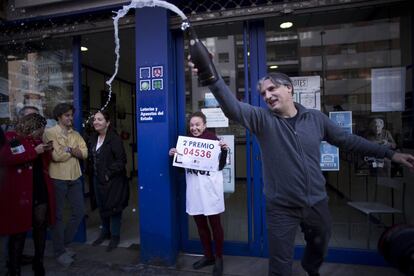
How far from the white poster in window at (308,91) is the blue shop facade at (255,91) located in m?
0.01

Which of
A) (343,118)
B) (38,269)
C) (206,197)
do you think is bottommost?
(38,269)

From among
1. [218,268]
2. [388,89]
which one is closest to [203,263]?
[218,268]

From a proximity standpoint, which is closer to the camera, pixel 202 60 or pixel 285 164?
pixel 202 60

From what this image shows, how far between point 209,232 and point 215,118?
4.41ft

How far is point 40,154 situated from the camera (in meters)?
3.58

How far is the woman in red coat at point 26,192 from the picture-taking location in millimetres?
3236

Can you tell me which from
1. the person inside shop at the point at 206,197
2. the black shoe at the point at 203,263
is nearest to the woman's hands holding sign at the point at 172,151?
the person inside shop at the point at 206,197

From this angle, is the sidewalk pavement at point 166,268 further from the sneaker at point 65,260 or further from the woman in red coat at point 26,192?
the woman in red coat at point 26,192

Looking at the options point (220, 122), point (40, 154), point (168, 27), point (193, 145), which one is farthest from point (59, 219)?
point (168, 27)

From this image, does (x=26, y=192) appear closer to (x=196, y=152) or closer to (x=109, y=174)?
(x=109, y=174)

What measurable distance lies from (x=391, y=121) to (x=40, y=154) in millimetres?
3845

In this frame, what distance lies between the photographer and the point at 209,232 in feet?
12.5

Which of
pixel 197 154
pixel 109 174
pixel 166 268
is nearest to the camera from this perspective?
pixel 197 154

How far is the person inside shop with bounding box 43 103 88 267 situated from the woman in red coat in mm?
353
